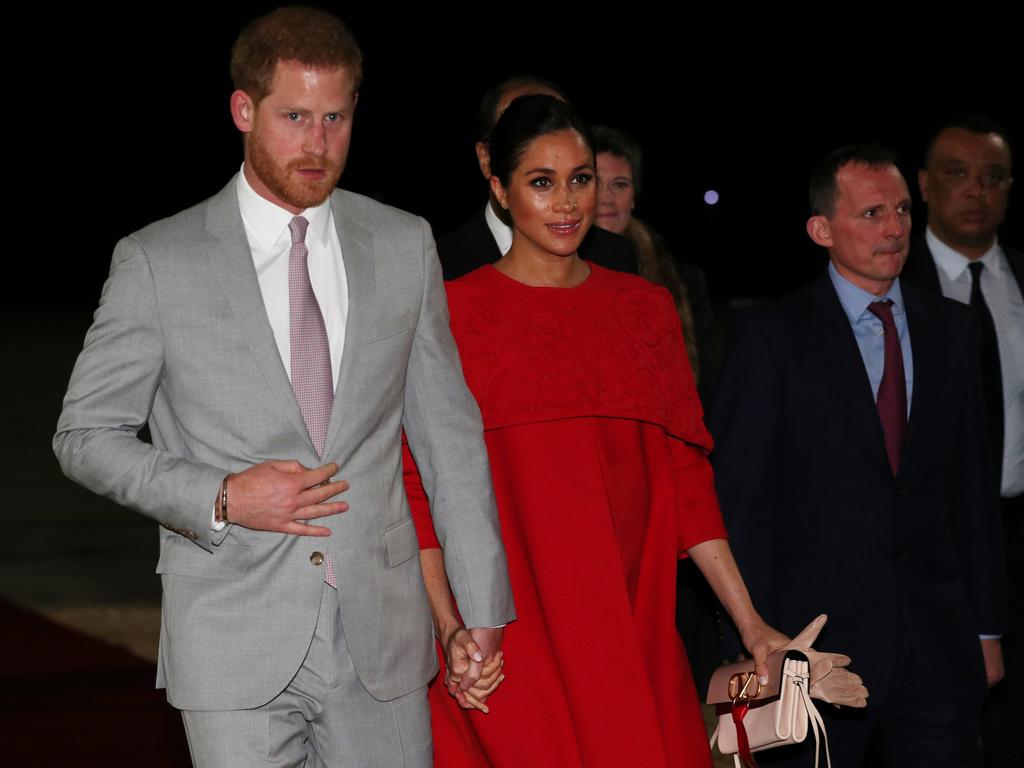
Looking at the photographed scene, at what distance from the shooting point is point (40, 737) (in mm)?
4762

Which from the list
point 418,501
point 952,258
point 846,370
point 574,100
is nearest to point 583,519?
point 418,501

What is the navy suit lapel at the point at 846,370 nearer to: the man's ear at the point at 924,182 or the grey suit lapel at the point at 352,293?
the grey suit lapel at the point at 352,293

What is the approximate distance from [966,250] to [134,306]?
9.70ft

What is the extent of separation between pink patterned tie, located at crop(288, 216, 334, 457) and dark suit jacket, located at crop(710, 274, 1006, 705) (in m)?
1.21

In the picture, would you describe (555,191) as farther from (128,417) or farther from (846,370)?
(128,417)

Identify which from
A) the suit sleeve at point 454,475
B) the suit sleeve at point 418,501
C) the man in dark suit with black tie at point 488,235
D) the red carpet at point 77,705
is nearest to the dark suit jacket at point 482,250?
the man in dark suit with black tie at point 488,235

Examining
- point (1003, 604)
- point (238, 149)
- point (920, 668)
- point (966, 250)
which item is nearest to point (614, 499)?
point (920, 668)

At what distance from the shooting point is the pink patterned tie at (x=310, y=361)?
235cm

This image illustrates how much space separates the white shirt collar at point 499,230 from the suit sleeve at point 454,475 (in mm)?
1355

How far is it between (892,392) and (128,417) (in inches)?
71.1

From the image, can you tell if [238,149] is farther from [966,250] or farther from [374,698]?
[374,698]

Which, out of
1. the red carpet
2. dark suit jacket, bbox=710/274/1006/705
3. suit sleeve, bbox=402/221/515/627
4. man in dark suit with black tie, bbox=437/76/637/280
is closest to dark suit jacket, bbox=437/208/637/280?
man in dark suit with black tie, bbox=437/76/637/280

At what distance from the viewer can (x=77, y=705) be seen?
5.09 meters

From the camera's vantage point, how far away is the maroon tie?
11.0 ft
